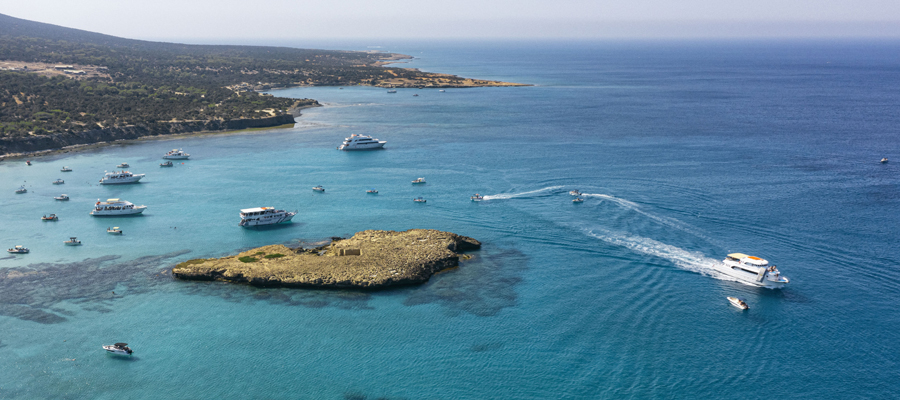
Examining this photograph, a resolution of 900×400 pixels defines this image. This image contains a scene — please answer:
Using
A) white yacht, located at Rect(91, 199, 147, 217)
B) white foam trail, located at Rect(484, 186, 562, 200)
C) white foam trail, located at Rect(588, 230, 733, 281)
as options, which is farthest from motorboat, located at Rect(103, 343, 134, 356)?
white foam trail, located at Rect(484, 186, 562, 200)

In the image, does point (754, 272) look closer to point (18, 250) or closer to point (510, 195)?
point (510, 195)

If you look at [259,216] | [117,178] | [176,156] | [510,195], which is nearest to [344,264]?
[259,216]

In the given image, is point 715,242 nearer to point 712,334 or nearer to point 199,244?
point 712,334

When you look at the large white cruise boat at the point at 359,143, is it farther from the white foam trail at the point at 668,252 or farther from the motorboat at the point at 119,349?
the motorboat at the point at 119,349

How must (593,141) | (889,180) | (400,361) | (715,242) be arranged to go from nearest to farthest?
(400,361) → (715,242) → (889,180) → (593,141)

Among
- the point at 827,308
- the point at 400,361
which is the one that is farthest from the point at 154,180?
the point at 827,308
